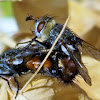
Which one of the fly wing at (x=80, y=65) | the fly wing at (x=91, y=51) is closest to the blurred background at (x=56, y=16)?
the fly wing at (x=91, y=51)

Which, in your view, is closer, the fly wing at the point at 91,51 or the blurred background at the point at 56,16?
the fly wing at the point at 91,51

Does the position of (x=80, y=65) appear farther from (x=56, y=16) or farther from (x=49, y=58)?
(x=56, y=16)

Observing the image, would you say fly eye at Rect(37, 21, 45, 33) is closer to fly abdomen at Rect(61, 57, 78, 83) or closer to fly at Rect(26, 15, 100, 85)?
fly at Rect(26, 15, 100, 85)

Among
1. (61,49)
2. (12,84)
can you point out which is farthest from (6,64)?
(61,49)

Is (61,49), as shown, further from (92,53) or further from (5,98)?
(5,98)

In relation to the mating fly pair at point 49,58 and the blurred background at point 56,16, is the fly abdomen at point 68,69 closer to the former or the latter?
the mating fly pair at point 49,58

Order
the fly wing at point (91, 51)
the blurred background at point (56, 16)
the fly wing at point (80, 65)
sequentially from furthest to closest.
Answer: the blurred background at point (56, 16)
the fly wing at point (91, 51)
the fly wing at point (80, 65)

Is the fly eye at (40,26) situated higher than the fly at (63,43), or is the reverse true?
the fly eye at (40,26)

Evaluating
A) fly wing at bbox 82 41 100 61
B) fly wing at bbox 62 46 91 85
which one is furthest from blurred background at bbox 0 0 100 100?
fly wing at bbox 62 46 91 85

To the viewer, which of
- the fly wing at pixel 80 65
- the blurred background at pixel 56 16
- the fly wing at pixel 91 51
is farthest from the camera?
the blurred background at pixel 56 16
